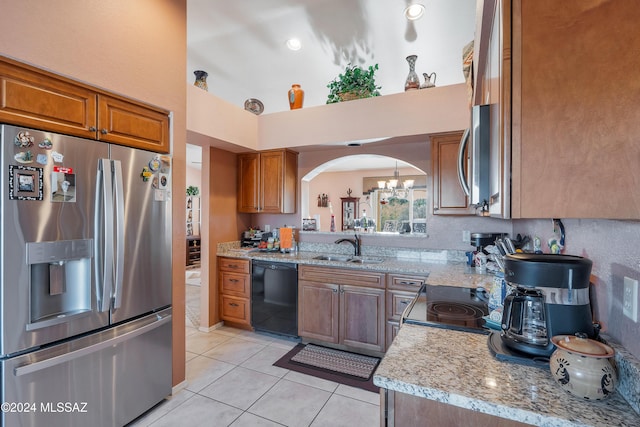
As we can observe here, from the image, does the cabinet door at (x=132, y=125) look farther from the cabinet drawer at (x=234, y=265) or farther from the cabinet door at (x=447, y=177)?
the cabinet door at (x=447, y=177)

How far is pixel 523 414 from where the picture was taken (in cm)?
74

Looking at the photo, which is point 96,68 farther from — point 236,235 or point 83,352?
point 236,235

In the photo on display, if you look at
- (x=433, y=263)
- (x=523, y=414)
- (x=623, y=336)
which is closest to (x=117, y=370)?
(x=523, y=414)

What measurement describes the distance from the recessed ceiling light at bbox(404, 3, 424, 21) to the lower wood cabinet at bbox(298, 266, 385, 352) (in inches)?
91.2

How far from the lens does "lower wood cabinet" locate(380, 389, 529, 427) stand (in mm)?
832

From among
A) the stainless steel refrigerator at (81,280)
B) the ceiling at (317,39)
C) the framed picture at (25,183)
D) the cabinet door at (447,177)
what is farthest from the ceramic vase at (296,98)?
the framed picture at (25,183)

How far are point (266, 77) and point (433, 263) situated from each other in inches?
115

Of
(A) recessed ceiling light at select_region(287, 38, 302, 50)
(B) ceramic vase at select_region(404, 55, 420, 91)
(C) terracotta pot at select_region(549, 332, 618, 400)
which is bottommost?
(C) terracotta pot at select_region(549, 332, 618, 400)

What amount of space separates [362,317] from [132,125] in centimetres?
253

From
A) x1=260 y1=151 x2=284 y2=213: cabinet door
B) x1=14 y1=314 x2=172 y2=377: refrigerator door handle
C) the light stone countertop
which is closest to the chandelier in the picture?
x1=260 y1=151 x2=284 y2=213: cabinet door

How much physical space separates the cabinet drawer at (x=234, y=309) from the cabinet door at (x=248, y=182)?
114 cm

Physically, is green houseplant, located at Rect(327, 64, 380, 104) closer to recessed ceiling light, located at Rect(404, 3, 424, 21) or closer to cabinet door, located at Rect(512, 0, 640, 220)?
recessed ceiling light, located at Rect(404, 3, 424, 21)

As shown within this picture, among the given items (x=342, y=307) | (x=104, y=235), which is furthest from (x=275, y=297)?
(x=104, y=235)

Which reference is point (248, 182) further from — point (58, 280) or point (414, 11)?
point (414, 11)
